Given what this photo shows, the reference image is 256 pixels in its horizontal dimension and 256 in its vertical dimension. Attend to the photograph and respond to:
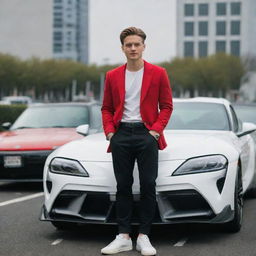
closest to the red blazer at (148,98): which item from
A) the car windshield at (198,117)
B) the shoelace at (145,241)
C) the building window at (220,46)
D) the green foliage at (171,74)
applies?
the shoelace at (145,241)

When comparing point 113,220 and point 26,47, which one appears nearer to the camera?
point 113,220

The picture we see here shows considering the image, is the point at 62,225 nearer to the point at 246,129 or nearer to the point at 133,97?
the point at 133,97

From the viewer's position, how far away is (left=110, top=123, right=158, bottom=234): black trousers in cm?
552

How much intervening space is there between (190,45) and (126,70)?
4688 inches

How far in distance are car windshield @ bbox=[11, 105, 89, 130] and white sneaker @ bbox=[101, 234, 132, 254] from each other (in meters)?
5.85

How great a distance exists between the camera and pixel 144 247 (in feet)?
17.7

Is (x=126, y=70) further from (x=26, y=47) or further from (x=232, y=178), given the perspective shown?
(x=26, y=47)

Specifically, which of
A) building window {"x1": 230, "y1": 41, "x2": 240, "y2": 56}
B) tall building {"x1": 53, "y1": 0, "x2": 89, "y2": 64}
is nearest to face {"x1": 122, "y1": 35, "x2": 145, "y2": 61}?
building window {"x1": 230, "y1": 41, "x2": 240, "y2": 56}

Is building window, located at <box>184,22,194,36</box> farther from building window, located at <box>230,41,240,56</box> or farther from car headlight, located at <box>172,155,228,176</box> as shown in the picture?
car headlight, located at <box>172,155,228,176</box>

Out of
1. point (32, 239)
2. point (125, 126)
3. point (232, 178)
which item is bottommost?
point (32, 239)

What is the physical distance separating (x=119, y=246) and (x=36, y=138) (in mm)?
4963

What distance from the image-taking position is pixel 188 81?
9850 cm

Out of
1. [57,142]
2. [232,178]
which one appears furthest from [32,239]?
[57,142]

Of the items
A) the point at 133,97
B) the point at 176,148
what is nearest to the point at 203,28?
the point at 176,148
